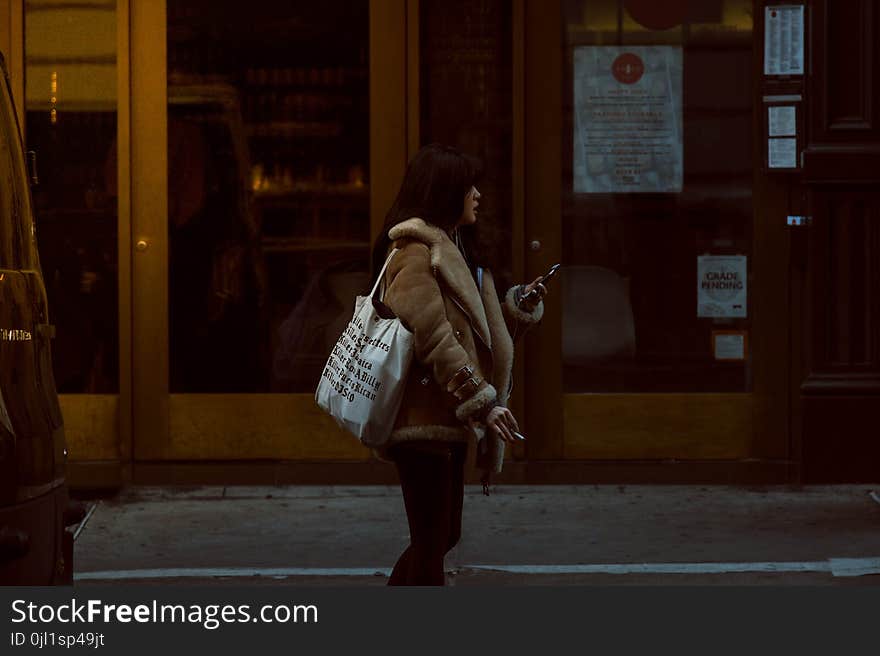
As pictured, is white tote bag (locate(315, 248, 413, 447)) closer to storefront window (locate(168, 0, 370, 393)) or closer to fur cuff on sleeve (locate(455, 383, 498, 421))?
fur cuff on sleeve (locate(455, 383, 498, 421))

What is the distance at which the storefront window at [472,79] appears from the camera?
29.9ft

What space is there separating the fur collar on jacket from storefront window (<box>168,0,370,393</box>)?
3.46 m

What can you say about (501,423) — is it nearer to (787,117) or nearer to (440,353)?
(440,353)

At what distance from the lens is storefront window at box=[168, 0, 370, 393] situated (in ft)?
29.8

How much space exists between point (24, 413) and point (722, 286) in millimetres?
5337

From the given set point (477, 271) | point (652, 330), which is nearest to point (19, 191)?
point (477, 271)

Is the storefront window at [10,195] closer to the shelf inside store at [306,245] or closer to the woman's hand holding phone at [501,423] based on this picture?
the woman's hand holding phone at [501,423]

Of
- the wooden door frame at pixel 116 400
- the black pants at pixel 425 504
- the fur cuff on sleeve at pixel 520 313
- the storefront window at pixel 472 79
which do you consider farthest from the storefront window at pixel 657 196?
the black pants at pixel 425 504

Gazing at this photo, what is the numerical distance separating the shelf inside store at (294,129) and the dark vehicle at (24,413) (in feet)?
12.9

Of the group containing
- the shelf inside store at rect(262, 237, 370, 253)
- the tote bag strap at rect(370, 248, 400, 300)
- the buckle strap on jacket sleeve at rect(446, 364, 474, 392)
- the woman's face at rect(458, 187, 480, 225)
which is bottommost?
the buckle strap on jacket sleeve at rect(446, 364, 474, 392)

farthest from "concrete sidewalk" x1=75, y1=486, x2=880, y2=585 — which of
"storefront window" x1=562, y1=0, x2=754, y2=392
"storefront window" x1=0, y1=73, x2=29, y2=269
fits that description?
"storefront window" x1=0, y1=73, x2=29, y2=269

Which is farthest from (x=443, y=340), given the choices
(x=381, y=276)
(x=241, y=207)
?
(x=241, y=207)

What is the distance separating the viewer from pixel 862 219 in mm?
9023

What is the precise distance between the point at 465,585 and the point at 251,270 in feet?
8.89
